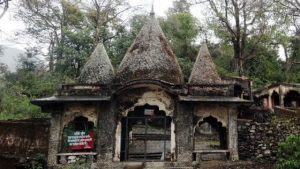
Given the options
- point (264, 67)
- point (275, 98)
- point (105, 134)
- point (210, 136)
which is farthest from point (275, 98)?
point (105, 134)

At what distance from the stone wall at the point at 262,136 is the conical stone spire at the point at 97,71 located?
606cm

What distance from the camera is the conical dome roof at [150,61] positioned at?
609 inches

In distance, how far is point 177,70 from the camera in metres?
16.2

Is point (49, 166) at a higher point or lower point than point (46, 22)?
lower

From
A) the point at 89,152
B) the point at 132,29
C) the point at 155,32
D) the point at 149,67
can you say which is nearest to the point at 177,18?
the point at 132,29

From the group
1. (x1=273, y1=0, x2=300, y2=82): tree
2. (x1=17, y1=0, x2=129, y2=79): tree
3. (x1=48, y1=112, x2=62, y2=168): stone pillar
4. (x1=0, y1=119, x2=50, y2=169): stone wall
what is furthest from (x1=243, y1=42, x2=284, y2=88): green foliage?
(x1=0, y1=119, x2=50, y2=169): stone wall

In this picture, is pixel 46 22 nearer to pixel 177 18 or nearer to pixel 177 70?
pixel 177 18

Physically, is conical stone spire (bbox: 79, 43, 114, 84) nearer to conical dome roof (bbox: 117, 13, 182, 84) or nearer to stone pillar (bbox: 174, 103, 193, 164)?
conical dome roof (bbox: 117, 13, 182, 84)

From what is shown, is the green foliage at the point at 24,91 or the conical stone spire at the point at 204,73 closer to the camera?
the conical stone spire at the point at 204,73

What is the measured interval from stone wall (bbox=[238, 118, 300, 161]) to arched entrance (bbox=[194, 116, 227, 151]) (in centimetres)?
76

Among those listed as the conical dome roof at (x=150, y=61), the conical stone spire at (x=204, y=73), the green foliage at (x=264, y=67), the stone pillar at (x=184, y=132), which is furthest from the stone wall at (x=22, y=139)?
the green foliage at (x=264, y=67)

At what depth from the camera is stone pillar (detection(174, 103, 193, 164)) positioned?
1418 centimetres

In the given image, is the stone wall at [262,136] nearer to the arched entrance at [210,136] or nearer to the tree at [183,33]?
the arched entrance at [210,136]

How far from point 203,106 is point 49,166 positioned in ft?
21.1
